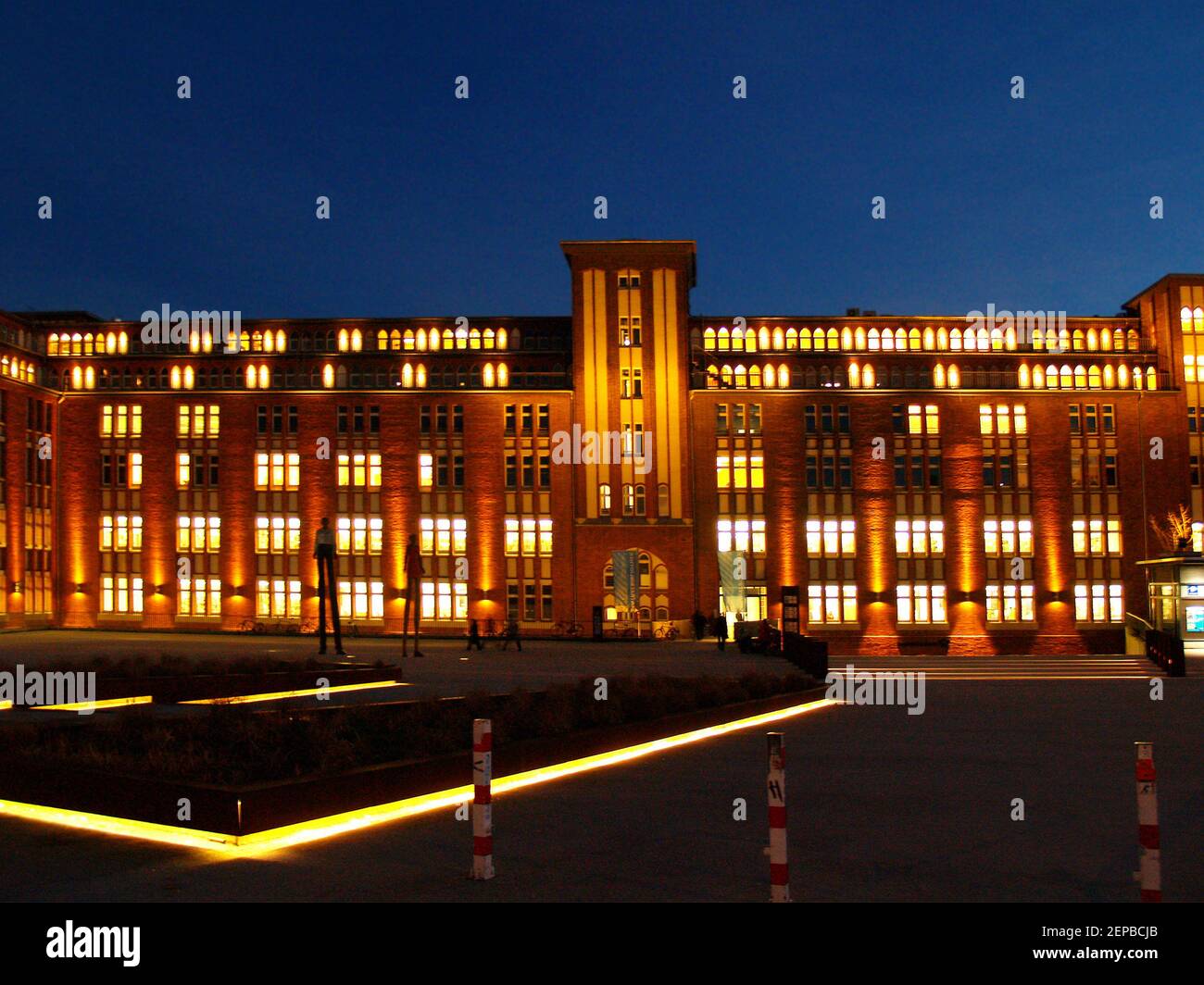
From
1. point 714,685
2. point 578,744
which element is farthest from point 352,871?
point 714,685

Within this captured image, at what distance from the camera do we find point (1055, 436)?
53.8 m

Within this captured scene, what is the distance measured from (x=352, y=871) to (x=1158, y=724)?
53.5 feet

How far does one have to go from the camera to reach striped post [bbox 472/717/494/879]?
8.05 m

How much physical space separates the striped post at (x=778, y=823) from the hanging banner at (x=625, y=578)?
43106mm

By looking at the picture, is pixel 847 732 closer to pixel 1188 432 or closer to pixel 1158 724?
pixel 1158 724

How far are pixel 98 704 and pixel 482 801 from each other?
1192 centimetres

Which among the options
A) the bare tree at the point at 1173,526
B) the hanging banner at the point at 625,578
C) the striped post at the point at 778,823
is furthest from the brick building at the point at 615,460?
the striped post at the point at 778,823

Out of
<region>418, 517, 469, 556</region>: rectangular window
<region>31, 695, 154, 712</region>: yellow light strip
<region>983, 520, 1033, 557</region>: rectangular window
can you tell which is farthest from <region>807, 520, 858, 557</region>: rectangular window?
<region>31, 695, 154, 712</region>: yellow light strip

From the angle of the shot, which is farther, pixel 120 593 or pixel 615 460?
pixel 120 593

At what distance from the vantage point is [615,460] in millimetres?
52062

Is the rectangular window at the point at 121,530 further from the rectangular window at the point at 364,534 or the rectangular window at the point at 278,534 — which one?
the rectangular window at the point at 364,534

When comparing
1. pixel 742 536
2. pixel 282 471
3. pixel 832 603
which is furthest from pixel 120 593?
pixel 832 603

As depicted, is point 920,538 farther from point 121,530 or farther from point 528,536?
point 121,530
